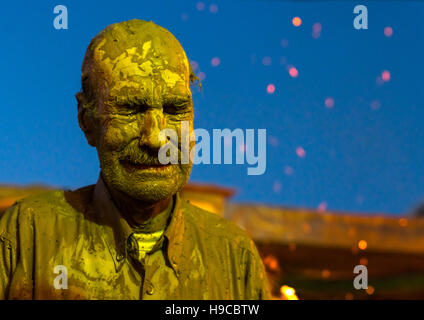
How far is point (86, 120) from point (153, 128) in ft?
0.62

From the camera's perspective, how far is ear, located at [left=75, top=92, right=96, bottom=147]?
1.66 metres

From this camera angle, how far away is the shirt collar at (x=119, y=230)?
162 centimetres

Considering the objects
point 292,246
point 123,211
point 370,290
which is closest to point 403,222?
point 370,290

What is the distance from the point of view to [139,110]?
62.4 inches

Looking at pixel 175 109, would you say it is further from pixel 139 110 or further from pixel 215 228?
pixel 215 228

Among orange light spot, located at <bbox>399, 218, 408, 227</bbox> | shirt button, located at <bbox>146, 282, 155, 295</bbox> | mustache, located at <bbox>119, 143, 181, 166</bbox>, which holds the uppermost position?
orange light spot, located at <bbox>399, 218, 408, 227</bbox>

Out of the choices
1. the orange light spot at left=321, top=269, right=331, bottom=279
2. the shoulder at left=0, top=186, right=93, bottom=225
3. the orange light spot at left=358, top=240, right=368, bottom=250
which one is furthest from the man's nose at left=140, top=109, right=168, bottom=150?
the orange light spot at left=321, top=269, right=331, bottom=279

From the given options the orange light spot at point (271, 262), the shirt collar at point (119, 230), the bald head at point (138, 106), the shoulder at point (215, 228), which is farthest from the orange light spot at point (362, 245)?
the bald head at point (138, 106)

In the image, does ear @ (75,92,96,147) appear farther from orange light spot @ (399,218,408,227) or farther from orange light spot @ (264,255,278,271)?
orange light spot @ (399,218,408,227)

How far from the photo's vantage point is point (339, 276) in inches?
216

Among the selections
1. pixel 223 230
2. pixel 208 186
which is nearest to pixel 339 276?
pixel 208 186

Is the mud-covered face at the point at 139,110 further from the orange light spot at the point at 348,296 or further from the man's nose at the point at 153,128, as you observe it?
the orange light spot at the point at 348,296

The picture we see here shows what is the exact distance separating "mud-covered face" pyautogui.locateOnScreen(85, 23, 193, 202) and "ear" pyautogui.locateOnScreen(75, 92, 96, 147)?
46mm

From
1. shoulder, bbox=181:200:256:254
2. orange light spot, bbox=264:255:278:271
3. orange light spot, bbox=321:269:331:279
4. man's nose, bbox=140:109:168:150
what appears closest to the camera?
man's nose, bbox=140:109:168:150
